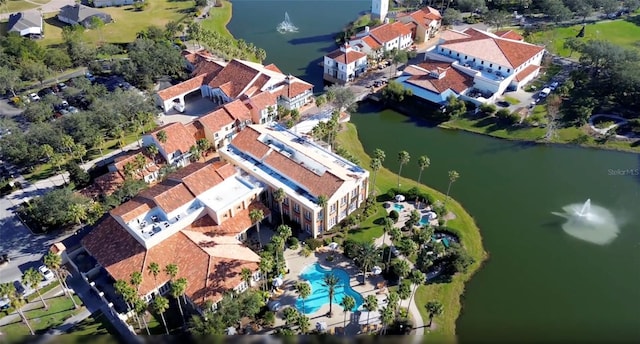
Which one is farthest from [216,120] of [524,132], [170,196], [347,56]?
[524,132]

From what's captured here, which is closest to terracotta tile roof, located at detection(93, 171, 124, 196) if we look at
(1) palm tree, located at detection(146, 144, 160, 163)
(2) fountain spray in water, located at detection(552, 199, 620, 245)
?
(1) palm tree, located at detection(146, 144, 160, 163)

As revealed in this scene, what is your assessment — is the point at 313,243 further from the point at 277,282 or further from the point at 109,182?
the point at 109,182

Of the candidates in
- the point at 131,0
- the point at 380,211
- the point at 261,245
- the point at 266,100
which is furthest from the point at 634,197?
the point at 131,0

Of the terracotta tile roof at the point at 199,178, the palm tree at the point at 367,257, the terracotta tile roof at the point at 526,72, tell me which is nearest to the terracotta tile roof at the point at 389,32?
the terracotta tile roof at the point at 526,72

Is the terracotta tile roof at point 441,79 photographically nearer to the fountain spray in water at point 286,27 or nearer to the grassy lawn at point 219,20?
the fountain spray in water at point 286,27

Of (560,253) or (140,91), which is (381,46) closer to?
(140,91)
